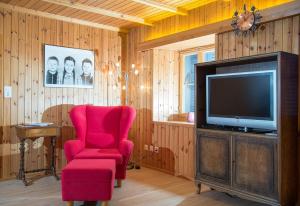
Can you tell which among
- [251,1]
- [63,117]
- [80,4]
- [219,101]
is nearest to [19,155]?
[63,117]

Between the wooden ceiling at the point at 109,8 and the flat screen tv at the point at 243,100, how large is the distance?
3.85ft

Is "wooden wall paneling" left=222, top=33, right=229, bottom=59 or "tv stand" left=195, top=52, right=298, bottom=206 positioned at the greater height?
"wooden wall paneling" left=222, top=33, right=229, bottom=59

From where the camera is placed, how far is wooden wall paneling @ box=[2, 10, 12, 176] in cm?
388

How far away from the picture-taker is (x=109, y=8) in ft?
13.2

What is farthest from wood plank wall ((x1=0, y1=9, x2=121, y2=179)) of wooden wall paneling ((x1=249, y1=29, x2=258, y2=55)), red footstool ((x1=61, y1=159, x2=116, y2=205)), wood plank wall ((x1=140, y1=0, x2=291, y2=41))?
wooden wall paneling ((x1=249, y1=29, x2=258, y2=55))

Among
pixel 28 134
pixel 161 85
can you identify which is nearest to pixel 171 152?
pixel 161 85

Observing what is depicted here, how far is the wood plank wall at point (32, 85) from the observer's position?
153 inches

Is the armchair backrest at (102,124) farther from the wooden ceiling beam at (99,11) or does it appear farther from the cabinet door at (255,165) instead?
the cabinet door at (255,165)

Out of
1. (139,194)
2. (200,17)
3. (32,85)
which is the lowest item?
(139,194)

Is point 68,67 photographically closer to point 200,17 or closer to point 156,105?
point 156,105

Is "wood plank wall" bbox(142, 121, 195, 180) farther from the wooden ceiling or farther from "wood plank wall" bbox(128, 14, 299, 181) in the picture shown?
the wooden ceiling

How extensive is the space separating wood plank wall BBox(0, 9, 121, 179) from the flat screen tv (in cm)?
219

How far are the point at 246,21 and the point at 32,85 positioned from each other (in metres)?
3.03

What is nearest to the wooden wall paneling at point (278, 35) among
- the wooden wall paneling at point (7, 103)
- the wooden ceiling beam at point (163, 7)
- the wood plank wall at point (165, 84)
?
the wooden ceiling beam at point (163, 7)
